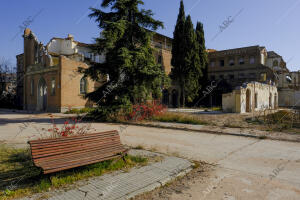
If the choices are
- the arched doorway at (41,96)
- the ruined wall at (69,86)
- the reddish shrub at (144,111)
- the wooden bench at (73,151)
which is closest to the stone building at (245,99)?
the reddish shrub at (144,111)

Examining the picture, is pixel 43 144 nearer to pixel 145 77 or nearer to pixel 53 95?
pixel 145 77

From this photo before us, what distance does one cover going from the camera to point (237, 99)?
2269 centimetres

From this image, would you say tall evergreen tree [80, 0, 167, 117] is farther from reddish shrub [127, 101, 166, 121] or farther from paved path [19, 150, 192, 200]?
paved path [19, 150, 192, 200]

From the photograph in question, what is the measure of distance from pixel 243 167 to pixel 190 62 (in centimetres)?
2900

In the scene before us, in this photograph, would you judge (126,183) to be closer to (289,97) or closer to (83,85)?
(83,85)

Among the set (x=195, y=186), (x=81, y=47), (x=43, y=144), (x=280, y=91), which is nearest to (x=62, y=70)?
(x=81, y=47)

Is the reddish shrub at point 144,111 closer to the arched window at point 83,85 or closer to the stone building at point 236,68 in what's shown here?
the arched window at point 83,85

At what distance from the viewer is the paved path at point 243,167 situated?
12.8 feet

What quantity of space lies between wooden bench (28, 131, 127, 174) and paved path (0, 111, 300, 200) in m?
2.00

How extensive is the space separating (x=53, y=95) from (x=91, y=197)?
2500 cm

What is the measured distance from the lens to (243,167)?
211 inches

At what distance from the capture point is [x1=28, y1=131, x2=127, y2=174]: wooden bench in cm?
407

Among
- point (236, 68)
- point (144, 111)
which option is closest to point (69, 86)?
point (144, 111)

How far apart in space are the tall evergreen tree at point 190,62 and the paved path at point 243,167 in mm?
24841
